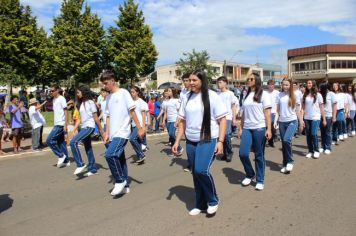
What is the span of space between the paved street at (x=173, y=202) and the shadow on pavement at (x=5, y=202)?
0.02 m

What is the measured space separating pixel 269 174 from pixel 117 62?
29128mm

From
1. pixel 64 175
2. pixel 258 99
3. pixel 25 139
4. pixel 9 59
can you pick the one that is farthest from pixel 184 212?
pixel 9 59

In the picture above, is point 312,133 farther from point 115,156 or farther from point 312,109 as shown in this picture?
point 115,156

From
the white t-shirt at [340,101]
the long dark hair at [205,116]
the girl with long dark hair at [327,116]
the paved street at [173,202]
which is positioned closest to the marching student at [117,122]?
the paved street at [173,202]

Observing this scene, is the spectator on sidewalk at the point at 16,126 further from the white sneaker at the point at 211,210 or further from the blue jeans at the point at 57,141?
the white sneaker at the point at 211,210

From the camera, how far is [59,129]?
28.4 feet

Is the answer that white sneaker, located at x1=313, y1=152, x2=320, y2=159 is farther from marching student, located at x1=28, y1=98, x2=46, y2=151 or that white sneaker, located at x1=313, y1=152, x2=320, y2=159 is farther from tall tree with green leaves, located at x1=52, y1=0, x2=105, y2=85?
tall tree with green leaves, located at x1=52, y1=0, x2=105, y2=85

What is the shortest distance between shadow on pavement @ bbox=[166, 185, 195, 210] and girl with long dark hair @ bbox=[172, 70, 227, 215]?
662 mm

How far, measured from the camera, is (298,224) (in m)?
4.66

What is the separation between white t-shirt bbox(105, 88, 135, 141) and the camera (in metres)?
5.96

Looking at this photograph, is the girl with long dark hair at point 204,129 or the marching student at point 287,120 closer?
the girl with long dark hair at point 204,129

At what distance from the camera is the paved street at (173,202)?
15.3 ft

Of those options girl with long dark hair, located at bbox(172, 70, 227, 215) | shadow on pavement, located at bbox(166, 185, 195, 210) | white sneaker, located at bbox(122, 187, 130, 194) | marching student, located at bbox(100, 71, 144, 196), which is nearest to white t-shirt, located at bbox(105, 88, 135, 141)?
marching student, located at bbox(100, 71, 144, 196)

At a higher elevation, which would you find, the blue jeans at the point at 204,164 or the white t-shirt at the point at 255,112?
the white t-shirt at the point at 255,112
